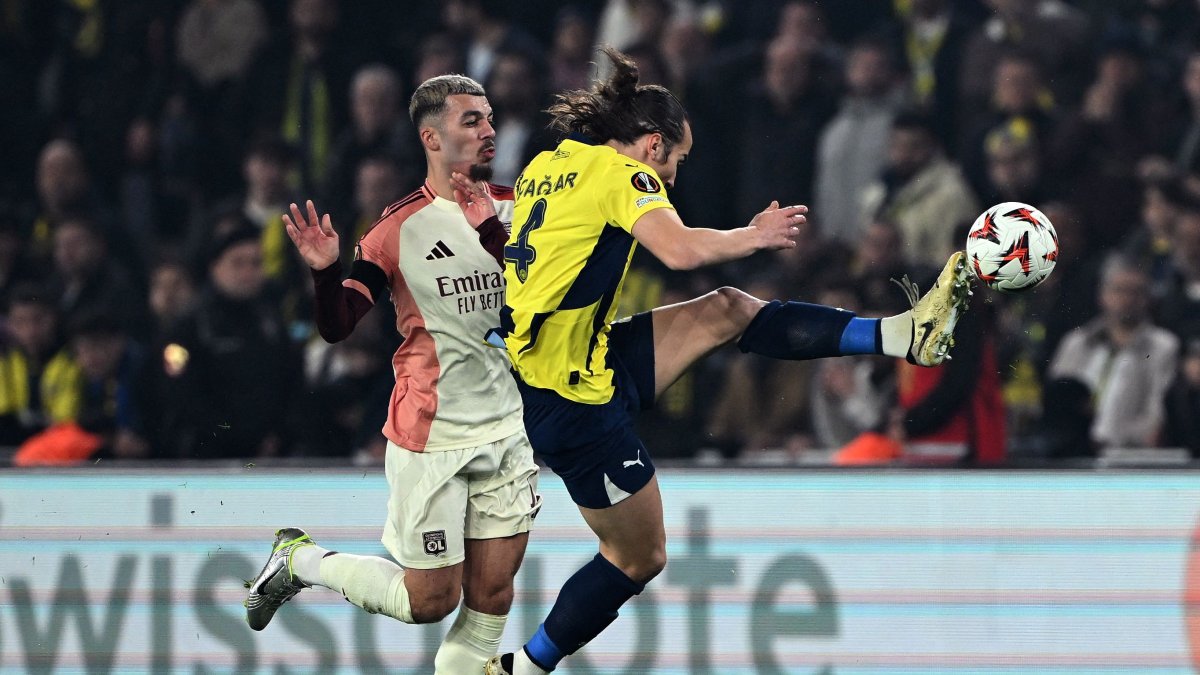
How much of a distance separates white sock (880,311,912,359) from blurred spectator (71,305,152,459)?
447 cm

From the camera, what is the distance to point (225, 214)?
8.60 meters

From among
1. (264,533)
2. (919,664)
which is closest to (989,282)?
(919,664)

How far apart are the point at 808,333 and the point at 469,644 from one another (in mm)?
1490

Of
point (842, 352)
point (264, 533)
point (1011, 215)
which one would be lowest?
point (264, 533)

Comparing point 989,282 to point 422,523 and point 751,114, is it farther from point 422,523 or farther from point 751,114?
point 751,114

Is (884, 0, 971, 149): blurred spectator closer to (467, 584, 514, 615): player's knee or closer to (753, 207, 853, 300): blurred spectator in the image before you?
(753, 207, 853, 300): blurred spectator

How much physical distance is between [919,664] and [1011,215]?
69.2 inches

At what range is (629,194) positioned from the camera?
4449 mm

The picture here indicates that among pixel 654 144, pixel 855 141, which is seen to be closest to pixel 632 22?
pixel 855 141

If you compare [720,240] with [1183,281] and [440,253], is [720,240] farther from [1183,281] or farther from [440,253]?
[1183,281]

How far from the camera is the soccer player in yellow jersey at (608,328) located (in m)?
4.62

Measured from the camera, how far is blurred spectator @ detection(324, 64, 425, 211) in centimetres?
854

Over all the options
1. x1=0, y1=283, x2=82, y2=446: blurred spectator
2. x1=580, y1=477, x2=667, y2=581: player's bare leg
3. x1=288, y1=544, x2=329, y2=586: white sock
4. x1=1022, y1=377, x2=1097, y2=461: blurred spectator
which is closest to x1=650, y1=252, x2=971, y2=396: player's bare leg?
x1=580, y1=477, x2=667, y2=581: player's bare leg

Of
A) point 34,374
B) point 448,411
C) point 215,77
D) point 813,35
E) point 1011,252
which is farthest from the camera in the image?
point 215,77
